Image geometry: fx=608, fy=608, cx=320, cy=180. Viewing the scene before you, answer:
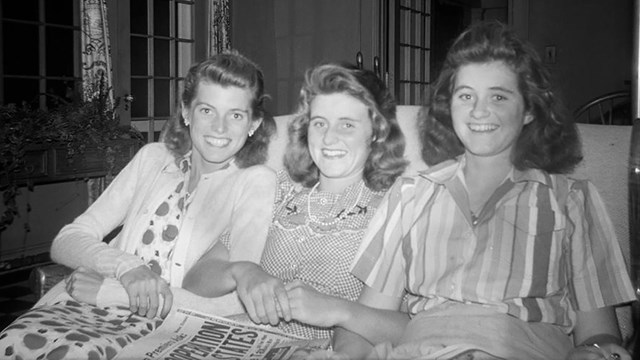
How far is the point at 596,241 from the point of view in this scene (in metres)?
1.12

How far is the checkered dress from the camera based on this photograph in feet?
4.50

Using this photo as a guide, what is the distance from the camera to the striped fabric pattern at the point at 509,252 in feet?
3.66

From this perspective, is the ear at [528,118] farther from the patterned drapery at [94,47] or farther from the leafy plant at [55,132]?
the patterned drapery at [94,47]

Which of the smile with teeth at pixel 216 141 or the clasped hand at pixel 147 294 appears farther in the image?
the smile with teeth at pixel 216 141

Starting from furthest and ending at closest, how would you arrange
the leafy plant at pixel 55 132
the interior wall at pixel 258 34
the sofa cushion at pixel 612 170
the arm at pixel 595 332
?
the interior wall at pixel 258 34 < the leafy plant at pixel 55 132 < the sofa cushion at pixel 612 170 < the arm at pixel 595 332

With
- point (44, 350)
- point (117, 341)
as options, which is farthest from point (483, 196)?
point (44, 350)

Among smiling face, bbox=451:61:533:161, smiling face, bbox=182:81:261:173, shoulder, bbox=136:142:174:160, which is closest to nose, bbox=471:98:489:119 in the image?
smiling face, bbox=451:61:533:161

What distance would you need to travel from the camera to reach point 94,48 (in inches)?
163

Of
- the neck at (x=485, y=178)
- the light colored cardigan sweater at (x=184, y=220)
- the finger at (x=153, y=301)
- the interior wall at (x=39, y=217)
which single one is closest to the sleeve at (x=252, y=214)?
the light colored cardigan sweater at (x=184, y=220)

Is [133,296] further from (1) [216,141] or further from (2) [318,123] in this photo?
(2) [318,123]

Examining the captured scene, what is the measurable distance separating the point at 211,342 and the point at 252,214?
0.41 m

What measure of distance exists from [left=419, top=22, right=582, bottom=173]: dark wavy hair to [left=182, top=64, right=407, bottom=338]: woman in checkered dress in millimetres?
228

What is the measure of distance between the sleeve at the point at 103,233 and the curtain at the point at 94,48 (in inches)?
102

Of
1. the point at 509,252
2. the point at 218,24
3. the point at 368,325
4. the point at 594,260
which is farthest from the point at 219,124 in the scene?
the point at 218,24
